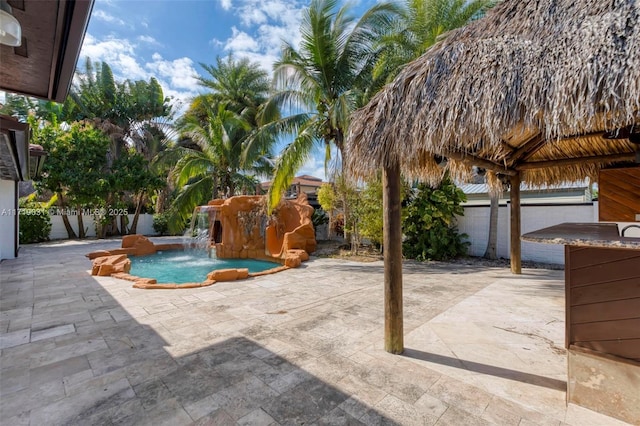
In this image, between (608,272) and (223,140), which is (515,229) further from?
(223,140)

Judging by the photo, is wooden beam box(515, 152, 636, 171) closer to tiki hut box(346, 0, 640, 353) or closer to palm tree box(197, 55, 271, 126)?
tiki hut box(346, 0, 640, 353)

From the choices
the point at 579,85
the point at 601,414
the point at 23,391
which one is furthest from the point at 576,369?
the point at 23,391


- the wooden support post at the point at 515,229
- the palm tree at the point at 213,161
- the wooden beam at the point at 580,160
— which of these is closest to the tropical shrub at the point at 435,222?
the wooden support post at the point at 515,229

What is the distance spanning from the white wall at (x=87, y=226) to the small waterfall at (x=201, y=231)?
822cm

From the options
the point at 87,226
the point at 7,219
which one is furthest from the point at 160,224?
the point at 7,219

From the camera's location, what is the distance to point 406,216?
992 centimetres

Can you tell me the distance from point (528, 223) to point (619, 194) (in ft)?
11.7

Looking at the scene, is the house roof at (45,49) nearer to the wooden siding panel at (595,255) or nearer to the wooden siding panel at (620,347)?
the wooden siding panel at (595,255)

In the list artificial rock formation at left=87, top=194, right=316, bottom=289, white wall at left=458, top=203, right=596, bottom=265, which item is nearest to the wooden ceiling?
artificial rock formation at left=87, top=194, right=316, bottom=289

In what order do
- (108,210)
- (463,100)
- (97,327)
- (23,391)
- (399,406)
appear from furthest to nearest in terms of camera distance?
(108,210)
(97,327)
(463,100)
(23,391)
(399,406)

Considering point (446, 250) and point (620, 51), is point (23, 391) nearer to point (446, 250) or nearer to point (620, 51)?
point (620, 51)

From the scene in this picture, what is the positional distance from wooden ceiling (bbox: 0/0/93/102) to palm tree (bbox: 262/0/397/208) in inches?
257

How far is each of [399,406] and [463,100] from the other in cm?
295

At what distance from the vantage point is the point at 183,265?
10.6 metres
